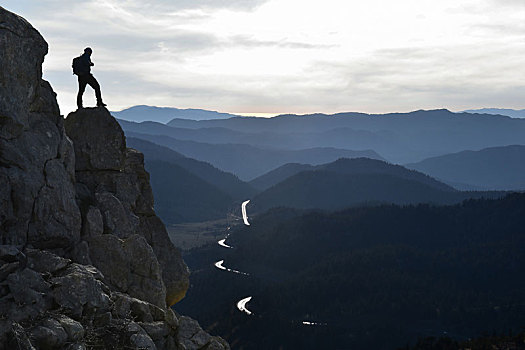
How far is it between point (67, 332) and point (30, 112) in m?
17.0

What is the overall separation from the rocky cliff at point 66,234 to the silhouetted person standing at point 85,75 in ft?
6.40

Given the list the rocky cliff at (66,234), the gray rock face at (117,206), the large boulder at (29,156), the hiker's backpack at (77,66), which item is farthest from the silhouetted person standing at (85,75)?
the large boulder at (29,156)

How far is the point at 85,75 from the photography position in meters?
42.6

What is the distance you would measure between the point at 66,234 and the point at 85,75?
1632cm

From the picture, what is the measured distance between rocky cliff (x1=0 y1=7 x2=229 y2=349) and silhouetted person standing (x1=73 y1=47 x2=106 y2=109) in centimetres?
195

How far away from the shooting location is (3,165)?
29.7 metres

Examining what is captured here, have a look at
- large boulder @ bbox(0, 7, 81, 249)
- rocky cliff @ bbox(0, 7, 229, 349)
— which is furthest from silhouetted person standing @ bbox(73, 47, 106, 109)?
large boulder @ bbox(0, 7, 81, 249)

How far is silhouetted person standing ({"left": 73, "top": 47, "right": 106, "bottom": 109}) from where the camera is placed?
138ft

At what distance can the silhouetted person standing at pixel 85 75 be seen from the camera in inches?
1657

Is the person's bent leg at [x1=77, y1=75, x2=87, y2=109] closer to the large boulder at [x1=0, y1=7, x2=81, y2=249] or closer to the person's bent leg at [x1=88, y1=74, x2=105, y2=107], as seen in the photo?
the person's bent leg at [x1=88, y1=74, x2=105, y2=107]

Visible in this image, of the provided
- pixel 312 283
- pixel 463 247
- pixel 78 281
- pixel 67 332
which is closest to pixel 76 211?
pixel 78 281

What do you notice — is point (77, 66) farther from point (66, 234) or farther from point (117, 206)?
point (66, 234)

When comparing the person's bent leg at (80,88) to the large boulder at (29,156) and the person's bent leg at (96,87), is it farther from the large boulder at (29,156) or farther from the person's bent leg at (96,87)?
the large boulder at (29,156)

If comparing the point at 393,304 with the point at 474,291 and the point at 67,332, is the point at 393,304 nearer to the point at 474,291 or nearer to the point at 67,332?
the point at 474,291
